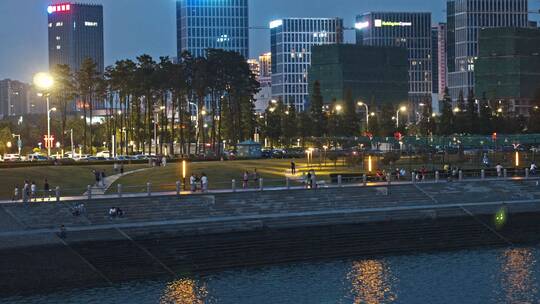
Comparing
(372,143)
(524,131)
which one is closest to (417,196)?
(372,143)

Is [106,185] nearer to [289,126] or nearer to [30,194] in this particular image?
[30,194]

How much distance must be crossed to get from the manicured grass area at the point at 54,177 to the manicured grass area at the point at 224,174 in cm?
407

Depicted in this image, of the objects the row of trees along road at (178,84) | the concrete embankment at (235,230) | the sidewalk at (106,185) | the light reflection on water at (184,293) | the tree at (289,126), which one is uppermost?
the row of trees along road at (178,84)

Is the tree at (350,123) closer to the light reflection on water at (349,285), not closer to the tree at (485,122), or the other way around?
the tree at (485,122)

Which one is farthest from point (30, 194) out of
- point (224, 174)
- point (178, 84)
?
point (178, 84)

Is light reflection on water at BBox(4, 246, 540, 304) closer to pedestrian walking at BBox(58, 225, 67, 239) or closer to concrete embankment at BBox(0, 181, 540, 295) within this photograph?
concrete embankment at BBox(0, 181, 540, 295)

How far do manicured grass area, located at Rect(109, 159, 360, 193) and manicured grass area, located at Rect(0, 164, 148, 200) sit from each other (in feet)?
13.4

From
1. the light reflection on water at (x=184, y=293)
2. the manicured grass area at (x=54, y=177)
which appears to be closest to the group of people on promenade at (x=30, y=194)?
the manicured grass area at (x=54, y=177)

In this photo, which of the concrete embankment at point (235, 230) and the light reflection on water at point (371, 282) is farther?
the concrete embankment at point (235, 230)

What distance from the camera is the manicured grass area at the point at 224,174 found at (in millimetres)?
78750

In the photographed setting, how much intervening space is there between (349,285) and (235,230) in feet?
41.7

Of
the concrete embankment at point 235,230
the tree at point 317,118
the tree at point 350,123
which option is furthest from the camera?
the tree at point 350,123

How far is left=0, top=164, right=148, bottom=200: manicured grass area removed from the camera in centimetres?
7739

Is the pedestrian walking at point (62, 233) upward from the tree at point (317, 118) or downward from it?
downward
